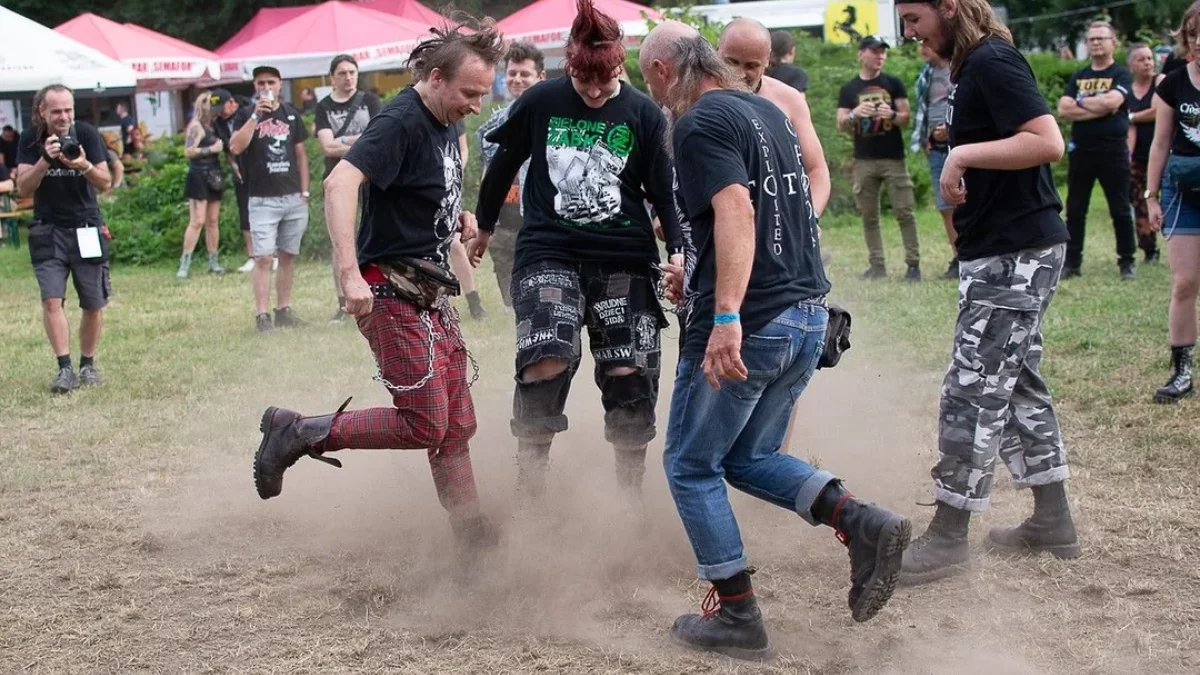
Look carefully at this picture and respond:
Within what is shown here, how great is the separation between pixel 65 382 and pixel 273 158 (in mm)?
2949

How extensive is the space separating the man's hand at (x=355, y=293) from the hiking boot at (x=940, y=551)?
205cm

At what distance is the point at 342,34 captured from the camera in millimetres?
20031

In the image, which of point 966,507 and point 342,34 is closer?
point 966,507

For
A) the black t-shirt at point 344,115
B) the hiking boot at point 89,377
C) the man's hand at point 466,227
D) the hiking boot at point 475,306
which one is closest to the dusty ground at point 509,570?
the man's hand at point 466,227

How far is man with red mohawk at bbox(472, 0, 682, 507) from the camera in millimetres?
4762

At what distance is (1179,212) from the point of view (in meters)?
6.38

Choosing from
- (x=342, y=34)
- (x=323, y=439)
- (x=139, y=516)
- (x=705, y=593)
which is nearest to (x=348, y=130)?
(x=139, y=516)

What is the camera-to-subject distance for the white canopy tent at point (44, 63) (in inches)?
482

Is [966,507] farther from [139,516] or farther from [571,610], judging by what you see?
[139,516]

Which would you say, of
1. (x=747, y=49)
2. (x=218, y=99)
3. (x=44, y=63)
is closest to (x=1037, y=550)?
(x=747, y=49)

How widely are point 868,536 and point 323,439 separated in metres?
1.98

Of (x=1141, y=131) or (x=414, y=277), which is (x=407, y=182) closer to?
(x=414, y=277)

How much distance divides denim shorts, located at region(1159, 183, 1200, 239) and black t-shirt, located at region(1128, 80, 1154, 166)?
4.88m

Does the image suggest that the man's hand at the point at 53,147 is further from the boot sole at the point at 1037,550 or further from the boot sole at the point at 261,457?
the boot sole at the point at 1037,550
